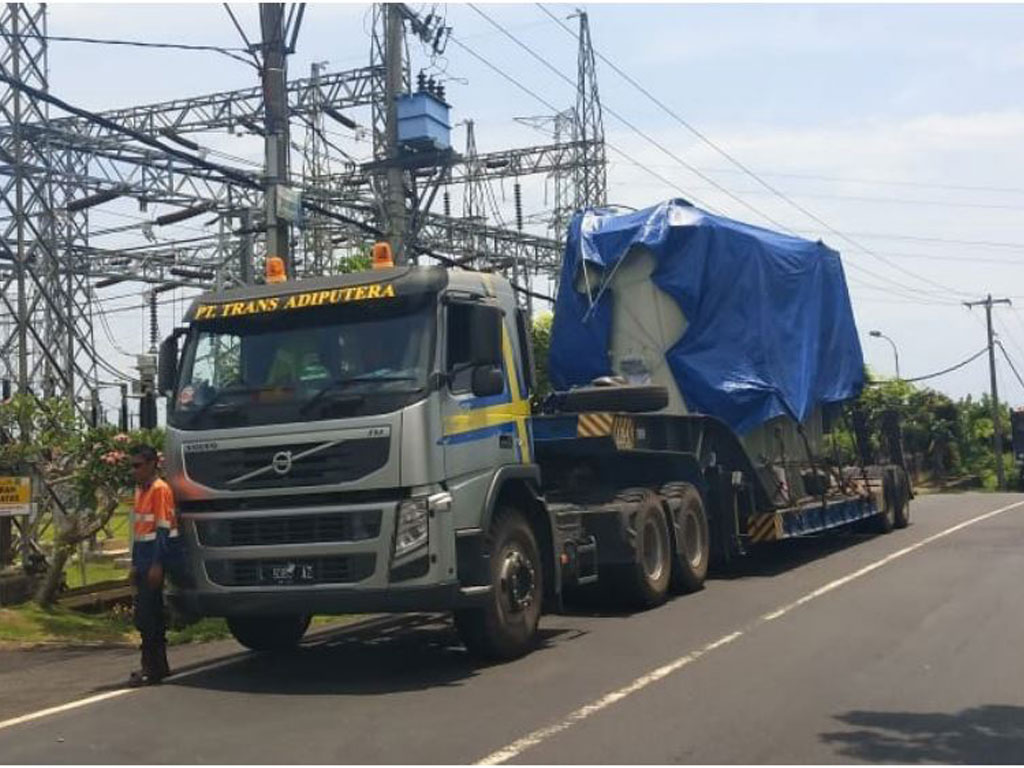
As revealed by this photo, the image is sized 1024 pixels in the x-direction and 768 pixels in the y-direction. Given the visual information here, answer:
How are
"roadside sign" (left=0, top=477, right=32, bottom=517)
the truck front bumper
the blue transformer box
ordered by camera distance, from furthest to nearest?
the blue transformer box, "roadside sign" (left=0, top=477, right=32, bottom=517), the truck front bumper

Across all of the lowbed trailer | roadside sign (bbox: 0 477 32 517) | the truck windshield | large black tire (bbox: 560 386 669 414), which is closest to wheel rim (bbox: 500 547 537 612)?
the lowbed trailer

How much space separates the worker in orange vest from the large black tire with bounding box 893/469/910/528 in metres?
15.7

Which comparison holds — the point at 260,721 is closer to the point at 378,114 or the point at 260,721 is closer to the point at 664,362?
the point at 664,362

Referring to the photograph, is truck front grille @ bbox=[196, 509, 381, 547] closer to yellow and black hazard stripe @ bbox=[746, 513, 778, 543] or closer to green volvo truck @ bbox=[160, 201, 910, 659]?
green volvo truck @ bbox=[160, 201, 910, 659]

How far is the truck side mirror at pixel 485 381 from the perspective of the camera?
884cm

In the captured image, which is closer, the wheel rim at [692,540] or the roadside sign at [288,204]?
the wheel rim at [692,540]

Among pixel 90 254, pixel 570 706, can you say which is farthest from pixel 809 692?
pixel 90 254

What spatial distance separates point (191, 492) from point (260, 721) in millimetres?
2093

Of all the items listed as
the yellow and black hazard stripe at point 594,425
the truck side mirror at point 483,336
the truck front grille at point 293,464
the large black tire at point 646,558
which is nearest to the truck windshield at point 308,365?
the truck front grille at point 293,464

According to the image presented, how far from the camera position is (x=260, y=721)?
7.27 metres

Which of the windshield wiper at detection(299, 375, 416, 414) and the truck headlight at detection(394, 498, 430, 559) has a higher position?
the windshield wiper at detection(299, 375, 416, 414)

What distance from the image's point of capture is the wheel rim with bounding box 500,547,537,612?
903 centimetres

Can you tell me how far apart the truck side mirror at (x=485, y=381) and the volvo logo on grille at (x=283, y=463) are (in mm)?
1473

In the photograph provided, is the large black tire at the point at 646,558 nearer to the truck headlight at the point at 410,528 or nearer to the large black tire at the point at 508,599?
the large black tire at the point at 508,599
